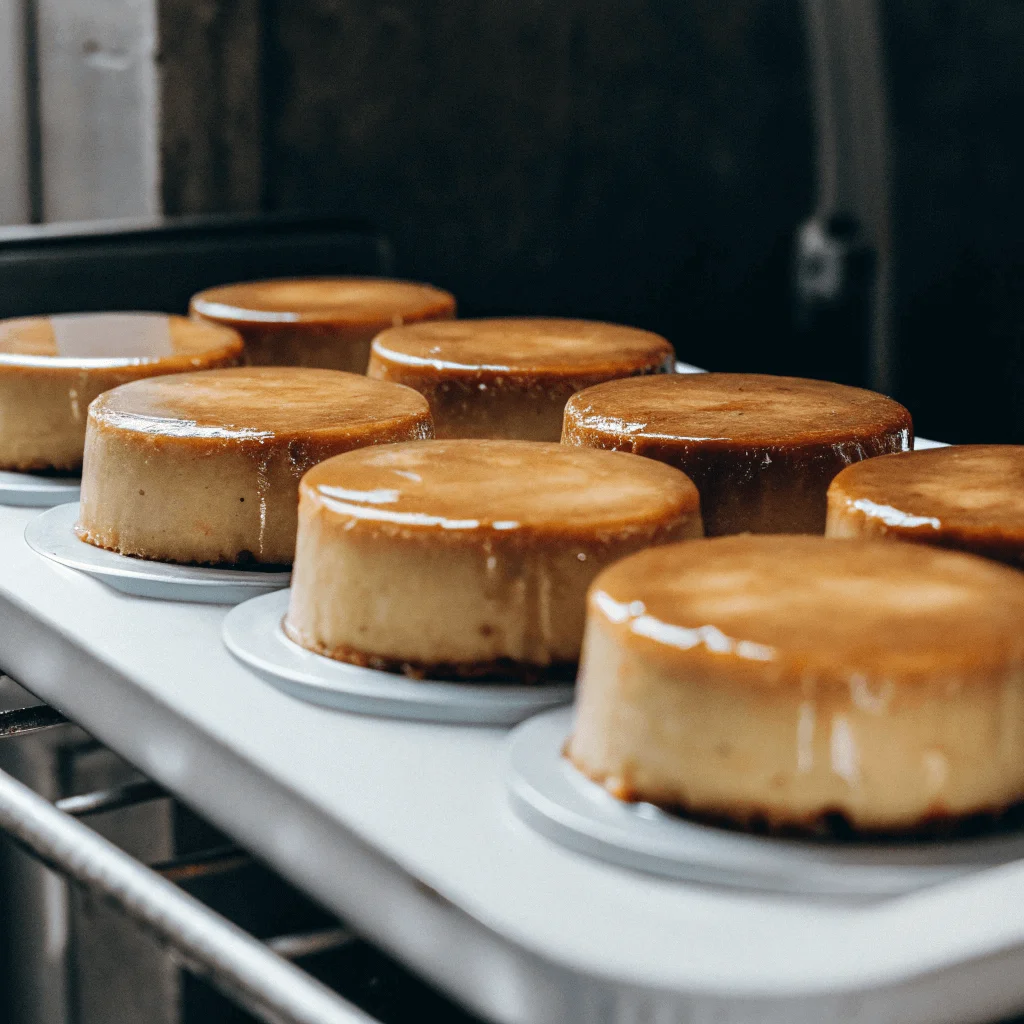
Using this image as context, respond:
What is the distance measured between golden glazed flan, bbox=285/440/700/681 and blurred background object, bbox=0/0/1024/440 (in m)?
1.31

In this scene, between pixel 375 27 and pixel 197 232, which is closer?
pixel 197 232

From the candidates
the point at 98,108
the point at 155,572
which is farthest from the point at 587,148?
the point at 155,572

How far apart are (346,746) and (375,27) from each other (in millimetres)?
1719

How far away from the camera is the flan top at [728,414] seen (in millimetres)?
1097

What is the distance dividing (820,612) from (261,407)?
1.83 feet

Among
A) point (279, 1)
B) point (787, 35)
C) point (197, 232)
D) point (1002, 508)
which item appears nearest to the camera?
point (1002, 508)

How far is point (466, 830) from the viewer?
0.71m

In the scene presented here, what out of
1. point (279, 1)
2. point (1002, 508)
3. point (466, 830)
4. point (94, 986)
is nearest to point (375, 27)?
point (279, 1)

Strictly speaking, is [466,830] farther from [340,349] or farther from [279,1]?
[279,1]

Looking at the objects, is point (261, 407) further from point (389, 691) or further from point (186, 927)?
point (186, 927)

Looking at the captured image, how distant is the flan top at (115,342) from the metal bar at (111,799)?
17.7 inches

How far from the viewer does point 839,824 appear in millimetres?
696

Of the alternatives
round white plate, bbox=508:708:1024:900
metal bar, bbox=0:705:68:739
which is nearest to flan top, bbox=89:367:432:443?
metal bar, bbox=0:705:68:739

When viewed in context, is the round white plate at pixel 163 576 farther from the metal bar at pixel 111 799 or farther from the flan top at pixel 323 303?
the flan top at pixel 323 303
